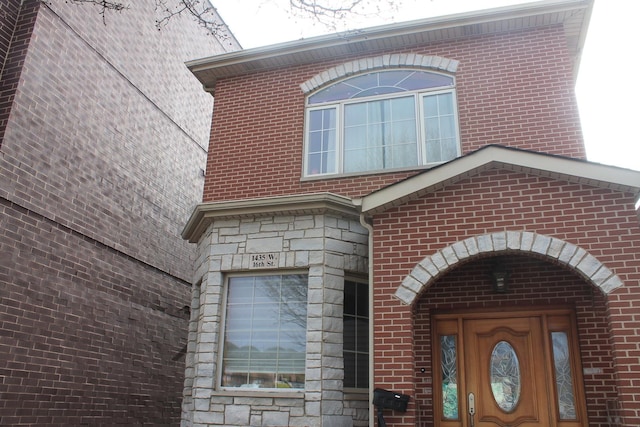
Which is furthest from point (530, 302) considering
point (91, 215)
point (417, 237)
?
point (91, 215)

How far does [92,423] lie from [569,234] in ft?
25.3

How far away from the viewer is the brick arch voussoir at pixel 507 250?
18.5ft

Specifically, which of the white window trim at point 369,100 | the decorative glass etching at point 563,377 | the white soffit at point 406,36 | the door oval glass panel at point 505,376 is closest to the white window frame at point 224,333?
the white window trim at point 369,100

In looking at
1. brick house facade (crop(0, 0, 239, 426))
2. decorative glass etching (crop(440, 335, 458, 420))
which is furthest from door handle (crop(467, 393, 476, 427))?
brick house facade (crop(0, 0, 239, 426))

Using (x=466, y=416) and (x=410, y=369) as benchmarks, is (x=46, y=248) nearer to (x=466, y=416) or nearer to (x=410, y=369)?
(x=410, y=369)

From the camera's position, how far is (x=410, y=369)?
5902mm

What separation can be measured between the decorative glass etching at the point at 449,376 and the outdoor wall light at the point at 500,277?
79 cm

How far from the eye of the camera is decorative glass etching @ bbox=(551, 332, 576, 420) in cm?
634

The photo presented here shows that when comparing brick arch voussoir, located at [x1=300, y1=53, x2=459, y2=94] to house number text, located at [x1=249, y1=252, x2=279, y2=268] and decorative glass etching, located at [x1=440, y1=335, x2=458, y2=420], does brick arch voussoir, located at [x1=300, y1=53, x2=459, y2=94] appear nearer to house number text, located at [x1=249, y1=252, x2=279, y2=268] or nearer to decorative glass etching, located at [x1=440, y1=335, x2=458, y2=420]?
house number text, located at [x1=249, y1=252, x2=279, y2=268]

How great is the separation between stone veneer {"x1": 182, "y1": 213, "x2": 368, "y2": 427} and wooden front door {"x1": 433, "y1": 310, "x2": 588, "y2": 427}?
1.10m

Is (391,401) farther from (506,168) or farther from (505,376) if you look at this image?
(506,168)

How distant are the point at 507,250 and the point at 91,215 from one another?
685 centimetres

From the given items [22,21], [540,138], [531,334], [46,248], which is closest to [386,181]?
[540,138]

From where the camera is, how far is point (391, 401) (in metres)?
5.75
